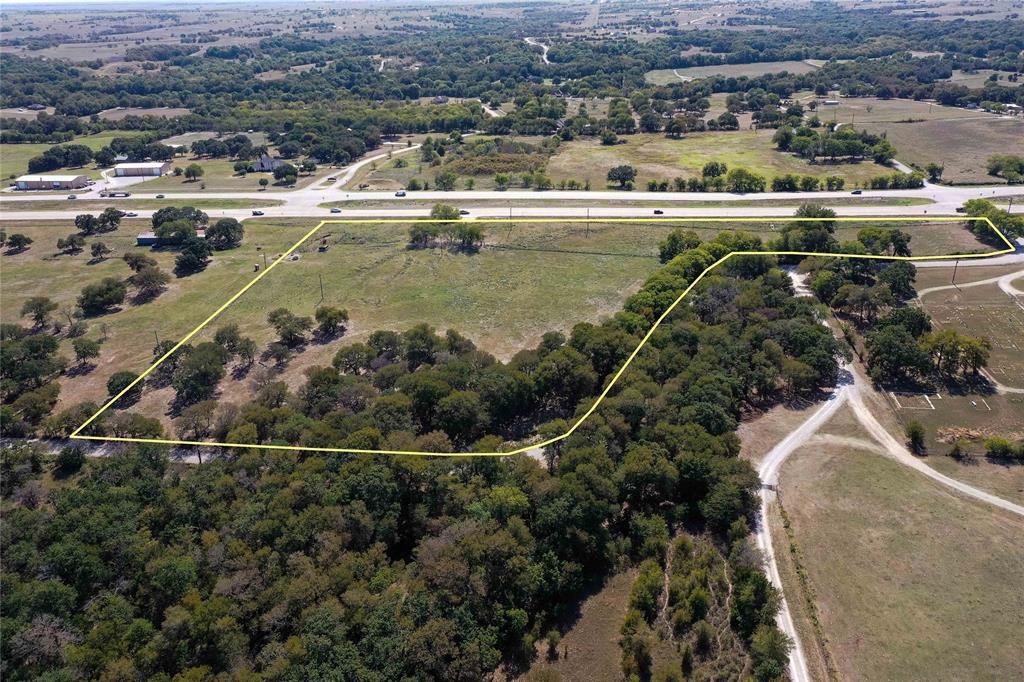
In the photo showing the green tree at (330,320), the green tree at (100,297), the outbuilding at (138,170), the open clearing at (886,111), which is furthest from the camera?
the open clearing at (886,111)

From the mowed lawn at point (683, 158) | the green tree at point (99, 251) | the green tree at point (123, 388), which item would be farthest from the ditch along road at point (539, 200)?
the green tree at point (123, 388)

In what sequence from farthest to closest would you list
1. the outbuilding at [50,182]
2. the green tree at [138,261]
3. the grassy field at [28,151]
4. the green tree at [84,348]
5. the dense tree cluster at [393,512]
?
the grassy field at [28,151] < the outbuilding at [50,182] < the green tree at [138,261] < the green tree at [84,348] < the dense tree cluster at [393,512]

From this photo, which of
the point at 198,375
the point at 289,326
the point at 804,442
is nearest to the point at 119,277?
the point at 289,326

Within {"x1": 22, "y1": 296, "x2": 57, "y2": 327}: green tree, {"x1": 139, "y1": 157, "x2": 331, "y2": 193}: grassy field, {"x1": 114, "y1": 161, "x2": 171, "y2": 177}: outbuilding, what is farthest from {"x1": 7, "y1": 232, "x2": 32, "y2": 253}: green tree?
{"x1": 114, "y1": 161, "x2": 171, "y2": 177}: outbuilding

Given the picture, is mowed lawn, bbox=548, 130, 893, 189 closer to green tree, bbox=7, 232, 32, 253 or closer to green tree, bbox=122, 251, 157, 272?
green tree, bbox=122, 251, 157, 272

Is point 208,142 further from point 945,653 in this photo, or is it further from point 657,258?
point 945,653

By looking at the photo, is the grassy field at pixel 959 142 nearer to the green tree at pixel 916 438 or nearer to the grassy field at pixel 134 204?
the green tree at pixel 916 438

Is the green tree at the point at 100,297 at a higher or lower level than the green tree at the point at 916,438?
higher
